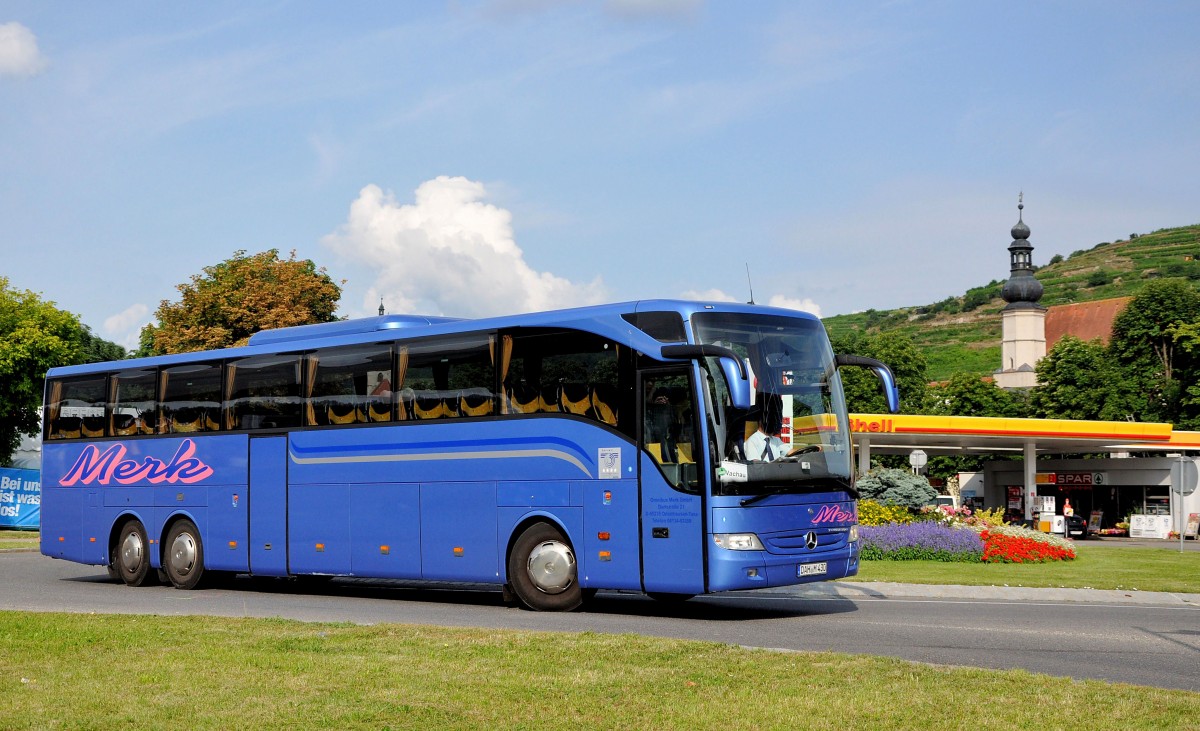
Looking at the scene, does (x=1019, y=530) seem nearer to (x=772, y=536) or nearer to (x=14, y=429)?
(x=772, y=536)

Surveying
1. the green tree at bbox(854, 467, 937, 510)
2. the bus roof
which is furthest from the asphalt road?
the green tree at bbox(854, 467, 937, 510)

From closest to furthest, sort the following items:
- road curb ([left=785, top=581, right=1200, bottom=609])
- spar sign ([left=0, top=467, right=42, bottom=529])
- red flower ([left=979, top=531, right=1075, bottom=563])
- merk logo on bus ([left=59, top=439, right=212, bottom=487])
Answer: road curb ([left=785, top=581, right=1200, bottom=609]) < merk logo on bus ([left=59, top=439, right=212, bottom=487]) < red flower ([left=979, top=531, right=1075, bottom=563]) < spar sign ([left=0, top=467, right=42, bottom=529])

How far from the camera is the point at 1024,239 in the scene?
4941 inches

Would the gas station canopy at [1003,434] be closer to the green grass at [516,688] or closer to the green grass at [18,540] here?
the green grass at [18,540]

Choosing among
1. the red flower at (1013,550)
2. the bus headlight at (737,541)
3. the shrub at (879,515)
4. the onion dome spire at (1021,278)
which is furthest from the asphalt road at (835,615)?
the onion dome spire at (1021,278)

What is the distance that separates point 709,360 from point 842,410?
1.87 metres

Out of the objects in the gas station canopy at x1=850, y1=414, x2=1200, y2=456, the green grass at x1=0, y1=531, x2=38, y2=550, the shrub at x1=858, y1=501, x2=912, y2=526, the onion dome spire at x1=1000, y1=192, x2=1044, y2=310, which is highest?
the onion dome spire at x1=1000, y1=192, x2=1044, y2=310

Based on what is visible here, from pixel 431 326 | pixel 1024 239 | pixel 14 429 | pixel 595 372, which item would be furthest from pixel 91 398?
pixel 1024 239

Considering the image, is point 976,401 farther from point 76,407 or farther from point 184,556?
point 184,556

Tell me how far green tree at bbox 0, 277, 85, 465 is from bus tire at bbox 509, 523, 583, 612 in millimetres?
47325

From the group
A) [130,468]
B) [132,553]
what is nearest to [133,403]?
[130,468]

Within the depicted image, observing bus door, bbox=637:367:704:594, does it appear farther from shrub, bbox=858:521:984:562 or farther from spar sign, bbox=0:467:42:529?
spar sign, bbox=0:467:42:529

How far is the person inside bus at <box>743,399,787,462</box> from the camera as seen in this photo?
559 inches

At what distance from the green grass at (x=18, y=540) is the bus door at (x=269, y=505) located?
58.2 ft
